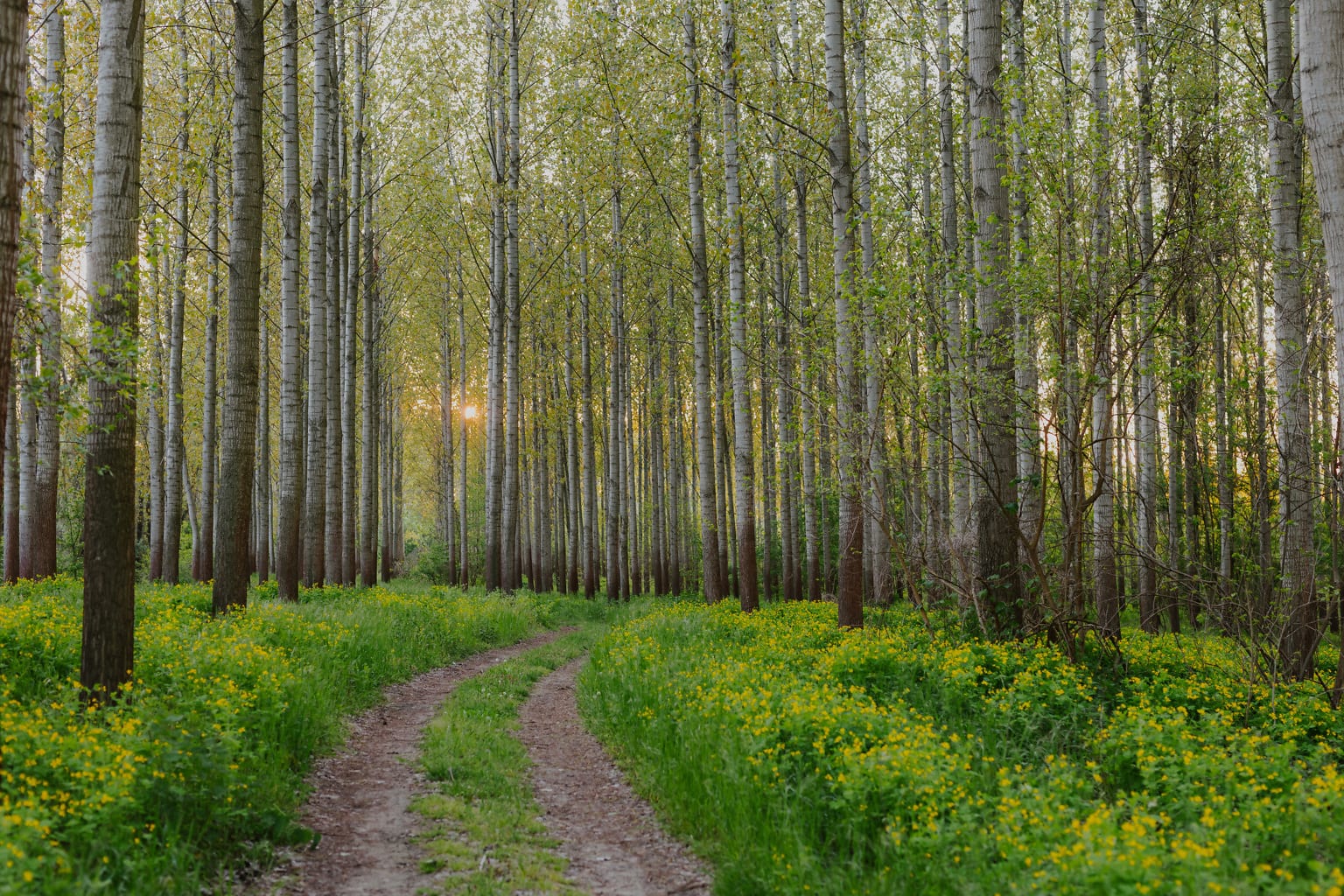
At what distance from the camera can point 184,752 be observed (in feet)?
16.2

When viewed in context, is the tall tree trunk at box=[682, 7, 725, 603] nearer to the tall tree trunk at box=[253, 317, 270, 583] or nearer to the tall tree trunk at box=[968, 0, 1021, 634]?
the tall tree trunk at box=[968, 0, 1021, 634]

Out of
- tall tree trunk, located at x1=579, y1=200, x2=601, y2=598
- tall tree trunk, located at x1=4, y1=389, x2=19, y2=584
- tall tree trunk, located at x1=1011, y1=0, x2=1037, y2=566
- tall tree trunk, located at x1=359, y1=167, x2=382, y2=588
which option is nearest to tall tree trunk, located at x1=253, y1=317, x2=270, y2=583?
tall tree trunk, located at x1=359, y1=167, x2=382, y2=588

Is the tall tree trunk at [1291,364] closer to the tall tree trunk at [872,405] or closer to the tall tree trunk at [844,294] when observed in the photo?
the tall tree trunk at [872,405]

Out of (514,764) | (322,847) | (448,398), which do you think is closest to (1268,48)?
(514,764)

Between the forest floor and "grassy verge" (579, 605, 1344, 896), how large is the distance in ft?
0.96

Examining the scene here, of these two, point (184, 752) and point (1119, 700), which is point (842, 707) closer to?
point (1119, 700)

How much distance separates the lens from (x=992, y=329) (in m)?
8.96

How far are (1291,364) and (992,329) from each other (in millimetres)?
2959

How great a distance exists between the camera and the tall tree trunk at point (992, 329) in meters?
8.80

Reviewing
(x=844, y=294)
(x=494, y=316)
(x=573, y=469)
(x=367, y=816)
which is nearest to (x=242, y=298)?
(x=367, y=816)

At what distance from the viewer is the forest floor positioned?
4.81 metres

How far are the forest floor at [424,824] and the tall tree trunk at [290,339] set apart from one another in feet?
17.5

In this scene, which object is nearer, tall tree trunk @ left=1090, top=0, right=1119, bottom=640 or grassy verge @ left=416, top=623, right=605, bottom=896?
grassy verge @ left=416, top=623, right=605, bottom=896

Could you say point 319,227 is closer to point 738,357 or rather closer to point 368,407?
point 738,357
